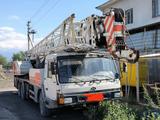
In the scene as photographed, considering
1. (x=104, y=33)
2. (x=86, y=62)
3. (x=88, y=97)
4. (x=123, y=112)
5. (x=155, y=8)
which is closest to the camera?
(x=123, y=112)

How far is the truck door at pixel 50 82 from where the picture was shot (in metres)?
13.3

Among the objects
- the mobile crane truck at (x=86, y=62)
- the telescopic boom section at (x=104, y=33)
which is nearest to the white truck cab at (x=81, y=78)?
the mobile crane truck at (x=86, y=62)

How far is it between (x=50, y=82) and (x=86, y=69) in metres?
1.36

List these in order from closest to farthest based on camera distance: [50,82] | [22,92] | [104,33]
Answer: [104,33], [50,82], [22,92]

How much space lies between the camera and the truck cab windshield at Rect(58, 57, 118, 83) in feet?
43.1

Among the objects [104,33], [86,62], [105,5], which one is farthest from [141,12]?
[104,33]

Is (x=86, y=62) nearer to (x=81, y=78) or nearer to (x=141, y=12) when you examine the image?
(x=81, y=78)

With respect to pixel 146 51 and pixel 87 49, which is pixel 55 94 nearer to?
pixel 87 49

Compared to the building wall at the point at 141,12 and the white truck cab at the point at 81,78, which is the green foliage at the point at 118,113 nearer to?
the white truck cab at the point at 81,78

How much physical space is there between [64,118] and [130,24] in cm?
1366

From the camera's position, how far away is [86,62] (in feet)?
44.2

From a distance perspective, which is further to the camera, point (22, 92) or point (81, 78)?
point (22, 92)

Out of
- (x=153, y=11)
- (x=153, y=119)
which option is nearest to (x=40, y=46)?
(x=153, y=11)

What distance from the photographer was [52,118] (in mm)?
14453
